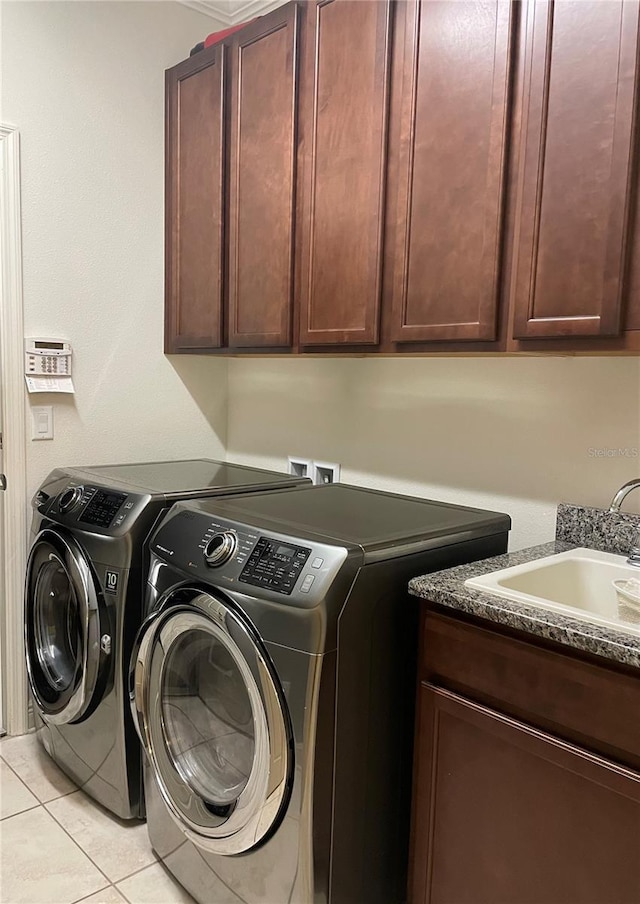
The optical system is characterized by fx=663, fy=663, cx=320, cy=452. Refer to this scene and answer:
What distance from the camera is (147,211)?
258 centimetres

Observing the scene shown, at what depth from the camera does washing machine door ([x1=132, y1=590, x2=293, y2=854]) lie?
4.57 feet

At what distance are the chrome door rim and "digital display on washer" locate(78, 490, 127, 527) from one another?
98 mm

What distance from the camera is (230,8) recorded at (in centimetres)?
268

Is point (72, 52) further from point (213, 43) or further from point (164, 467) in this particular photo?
point (164, 467)

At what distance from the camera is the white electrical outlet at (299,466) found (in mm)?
2580

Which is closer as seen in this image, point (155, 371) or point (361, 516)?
point (361, 516)

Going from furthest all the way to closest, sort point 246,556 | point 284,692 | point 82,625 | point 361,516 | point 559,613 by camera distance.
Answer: point 82,625
point 361,516
point 246,556
point 284,692
point 559,613

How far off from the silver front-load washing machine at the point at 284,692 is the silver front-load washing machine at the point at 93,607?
0.16 meters

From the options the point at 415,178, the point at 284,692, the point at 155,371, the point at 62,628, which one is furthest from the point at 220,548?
the point at 155,371

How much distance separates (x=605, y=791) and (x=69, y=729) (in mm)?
1638

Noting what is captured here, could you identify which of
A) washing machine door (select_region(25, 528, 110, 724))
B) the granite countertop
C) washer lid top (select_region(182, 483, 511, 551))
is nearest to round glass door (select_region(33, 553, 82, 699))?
washing machine door (select_region(25, 528, 110, 724))

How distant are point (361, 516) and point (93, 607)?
0.83m

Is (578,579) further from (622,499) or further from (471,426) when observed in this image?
(471,426)

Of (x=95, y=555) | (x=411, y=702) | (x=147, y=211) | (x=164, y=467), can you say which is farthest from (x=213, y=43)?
(x=411, y=702)
